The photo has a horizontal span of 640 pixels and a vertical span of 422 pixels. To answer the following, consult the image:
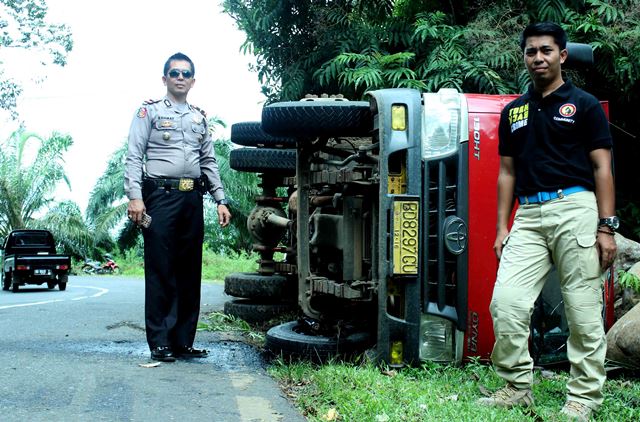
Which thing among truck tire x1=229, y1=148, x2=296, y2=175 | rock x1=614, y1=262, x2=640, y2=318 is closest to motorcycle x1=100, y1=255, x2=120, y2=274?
truck tire x1=229, y1=148, x2=296, y2=175

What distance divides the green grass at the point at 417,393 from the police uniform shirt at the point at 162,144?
4.95 feet

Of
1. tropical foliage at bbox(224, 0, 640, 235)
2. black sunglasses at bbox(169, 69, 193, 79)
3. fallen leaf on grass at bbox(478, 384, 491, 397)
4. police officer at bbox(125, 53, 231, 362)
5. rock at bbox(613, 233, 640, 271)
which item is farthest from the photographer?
tropical foliage at bbox(224, 0, 640, 235)

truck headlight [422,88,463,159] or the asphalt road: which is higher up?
truck headlight [422,88,463,159]

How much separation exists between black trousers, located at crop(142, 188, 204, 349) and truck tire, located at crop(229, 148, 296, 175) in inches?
90.4

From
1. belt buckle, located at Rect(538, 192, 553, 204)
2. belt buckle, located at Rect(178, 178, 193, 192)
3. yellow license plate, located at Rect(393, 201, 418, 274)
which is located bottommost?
yellow license plate, located at Rect(393, 201, 418, 274)

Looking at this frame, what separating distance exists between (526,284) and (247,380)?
1800 mm

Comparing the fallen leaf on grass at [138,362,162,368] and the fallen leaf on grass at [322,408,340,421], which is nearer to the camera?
the fallen leaf on grass at [322,408,340,421]

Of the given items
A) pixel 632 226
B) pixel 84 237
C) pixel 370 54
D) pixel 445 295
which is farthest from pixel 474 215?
pixel 84 237

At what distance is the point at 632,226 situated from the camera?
8.38m

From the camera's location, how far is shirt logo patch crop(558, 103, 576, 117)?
3.88m

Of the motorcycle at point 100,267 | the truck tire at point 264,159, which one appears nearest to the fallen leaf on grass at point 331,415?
the truck tire at point 264,159

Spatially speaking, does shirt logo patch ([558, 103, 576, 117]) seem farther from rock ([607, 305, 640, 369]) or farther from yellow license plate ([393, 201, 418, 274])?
rock ([607, 305, 640, 369])

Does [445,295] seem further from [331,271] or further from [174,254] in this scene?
[174,254]

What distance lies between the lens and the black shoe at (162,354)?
17.9ft
